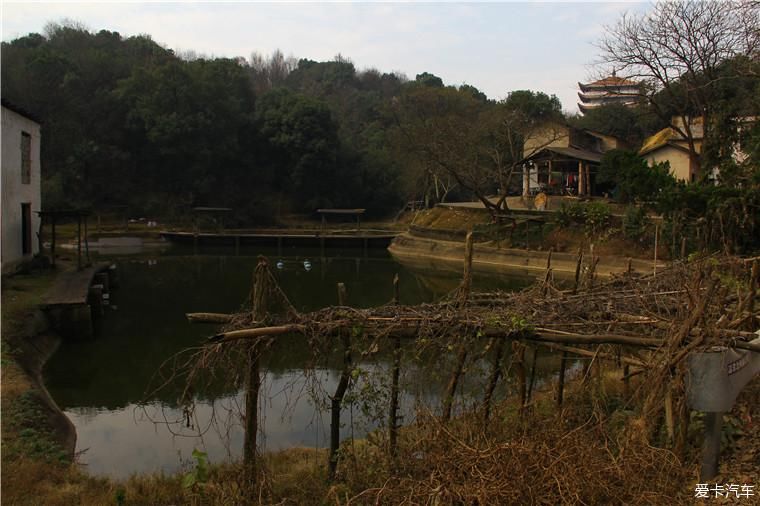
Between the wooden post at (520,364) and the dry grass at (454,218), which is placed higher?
the dry grass at (454,218)

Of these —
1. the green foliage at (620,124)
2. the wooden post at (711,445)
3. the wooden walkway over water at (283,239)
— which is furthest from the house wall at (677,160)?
the wooden post at (711,445)

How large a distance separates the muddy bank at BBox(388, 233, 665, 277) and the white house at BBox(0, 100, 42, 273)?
16796mm

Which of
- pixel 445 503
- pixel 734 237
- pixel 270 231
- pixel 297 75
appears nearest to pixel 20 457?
pixel 445 503

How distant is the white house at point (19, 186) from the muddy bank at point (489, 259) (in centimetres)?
1680

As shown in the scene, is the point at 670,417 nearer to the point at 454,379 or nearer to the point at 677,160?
the point at 454,379

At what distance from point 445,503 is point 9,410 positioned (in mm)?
7129

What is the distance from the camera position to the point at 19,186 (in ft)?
64.3

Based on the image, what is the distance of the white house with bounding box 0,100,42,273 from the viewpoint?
712 inches

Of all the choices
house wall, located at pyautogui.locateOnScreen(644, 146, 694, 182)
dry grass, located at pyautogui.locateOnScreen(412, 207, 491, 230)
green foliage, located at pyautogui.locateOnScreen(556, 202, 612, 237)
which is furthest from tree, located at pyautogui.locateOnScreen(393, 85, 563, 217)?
house wall, located at pyautogui.locateOnScreen(644, 146, 694, 182)

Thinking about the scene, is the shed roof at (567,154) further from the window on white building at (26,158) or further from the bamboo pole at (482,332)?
the bamboo pole at (482,332)

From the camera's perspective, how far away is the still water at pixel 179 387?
7.83 metres

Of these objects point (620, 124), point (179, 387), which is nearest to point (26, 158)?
point (179, 387)

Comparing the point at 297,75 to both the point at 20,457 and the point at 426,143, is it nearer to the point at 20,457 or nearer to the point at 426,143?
the point at 426,143

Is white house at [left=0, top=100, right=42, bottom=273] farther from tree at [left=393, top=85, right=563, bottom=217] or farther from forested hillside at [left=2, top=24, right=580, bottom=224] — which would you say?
tree at [left=393, top=85, right=563, bottom=217]
